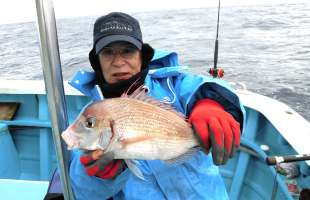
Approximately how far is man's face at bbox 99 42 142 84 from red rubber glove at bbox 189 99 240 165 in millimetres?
684

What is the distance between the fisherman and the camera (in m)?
1.87

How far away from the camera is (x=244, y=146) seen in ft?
11.8

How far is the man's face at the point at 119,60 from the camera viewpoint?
217 cm

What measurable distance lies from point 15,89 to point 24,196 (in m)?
2.27

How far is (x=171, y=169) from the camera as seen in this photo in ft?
6.89

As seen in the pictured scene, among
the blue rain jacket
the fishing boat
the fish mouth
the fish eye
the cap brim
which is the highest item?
the cap brim

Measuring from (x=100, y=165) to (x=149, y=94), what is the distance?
0.66m

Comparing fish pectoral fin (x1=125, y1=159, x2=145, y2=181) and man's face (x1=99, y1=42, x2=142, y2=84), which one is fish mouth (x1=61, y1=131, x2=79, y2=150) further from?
man's face (x1=99, y1=42, x2=142, y2=84)

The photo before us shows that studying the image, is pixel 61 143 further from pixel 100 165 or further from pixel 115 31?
pixel 115 31

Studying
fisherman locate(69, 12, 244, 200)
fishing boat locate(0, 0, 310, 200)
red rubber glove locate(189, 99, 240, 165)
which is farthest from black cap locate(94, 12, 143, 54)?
red rubber glove locate(189, 99, 240, 165)

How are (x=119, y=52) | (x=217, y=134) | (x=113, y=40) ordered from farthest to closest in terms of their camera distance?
(x=119, y=52)
(x=113, y=40)
(x=217, y=134)

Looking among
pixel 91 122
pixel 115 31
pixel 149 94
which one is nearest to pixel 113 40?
pixel 115 31

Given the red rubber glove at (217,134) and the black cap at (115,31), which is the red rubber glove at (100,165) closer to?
the red rubber glove at (217,134)

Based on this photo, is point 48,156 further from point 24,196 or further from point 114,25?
point 114,25
